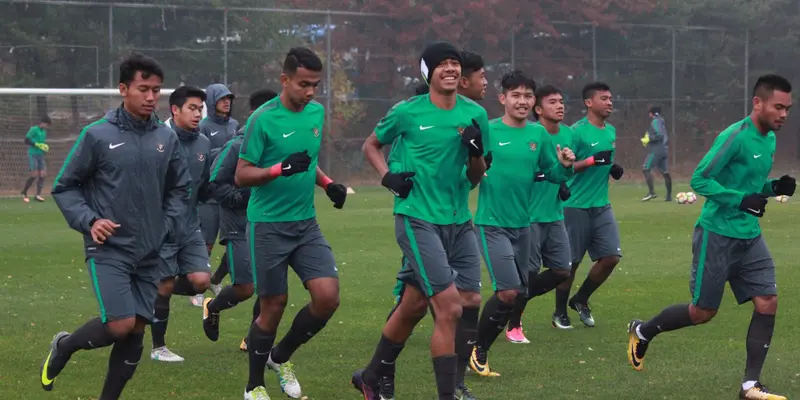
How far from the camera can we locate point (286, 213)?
311 inches

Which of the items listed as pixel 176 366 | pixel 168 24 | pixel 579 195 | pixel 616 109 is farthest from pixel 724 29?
pixel 176 366

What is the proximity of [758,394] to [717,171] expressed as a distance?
149 centimetres

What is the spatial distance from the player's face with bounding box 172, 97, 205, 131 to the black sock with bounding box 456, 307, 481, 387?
3.23 meters

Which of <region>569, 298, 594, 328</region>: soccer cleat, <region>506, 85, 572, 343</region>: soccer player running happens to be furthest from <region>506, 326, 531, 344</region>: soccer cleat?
<region>569, 298, 594, 328</region>: soccer cleat

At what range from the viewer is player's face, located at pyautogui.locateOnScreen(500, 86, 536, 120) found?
30.9 feet

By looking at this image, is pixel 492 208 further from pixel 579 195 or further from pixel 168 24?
pixel 168 24

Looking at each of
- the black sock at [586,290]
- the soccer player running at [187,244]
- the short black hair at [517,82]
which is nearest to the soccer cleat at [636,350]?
the short black hair at [517,82]

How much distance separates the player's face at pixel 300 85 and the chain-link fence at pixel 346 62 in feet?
79.8

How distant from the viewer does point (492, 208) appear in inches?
368

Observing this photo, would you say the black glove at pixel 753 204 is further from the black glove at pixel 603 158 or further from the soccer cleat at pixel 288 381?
the soccer cleat at pixel 288 381

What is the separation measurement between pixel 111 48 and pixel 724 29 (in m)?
22.2

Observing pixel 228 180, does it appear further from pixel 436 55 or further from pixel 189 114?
pixel 436 55

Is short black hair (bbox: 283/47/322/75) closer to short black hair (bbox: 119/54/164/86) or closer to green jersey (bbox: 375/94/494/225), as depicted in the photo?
green jersey (bbox: 375/94/494/225)

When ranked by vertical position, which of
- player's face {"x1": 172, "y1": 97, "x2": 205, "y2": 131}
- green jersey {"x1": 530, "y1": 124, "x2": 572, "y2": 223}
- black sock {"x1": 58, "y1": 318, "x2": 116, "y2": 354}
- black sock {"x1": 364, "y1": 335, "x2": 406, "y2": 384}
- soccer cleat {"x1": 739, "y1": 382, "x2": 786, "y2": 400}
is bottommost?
soccer cleat {"x1": 739, "y1": 382, "x2": 786, "y2": 400}
